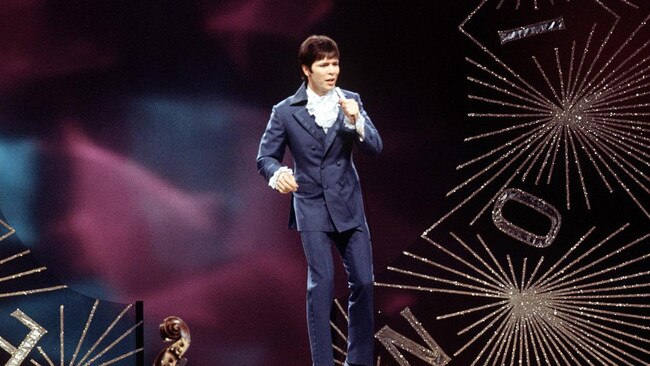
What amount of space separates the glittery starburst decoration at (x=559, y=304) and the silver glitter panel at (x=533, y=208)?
0.10 meters

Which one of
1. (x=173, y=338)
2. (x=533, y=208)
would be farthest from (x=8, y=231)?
(x=533, y=208)

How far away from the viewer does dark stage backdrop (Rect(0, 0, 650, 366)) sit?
4.53m

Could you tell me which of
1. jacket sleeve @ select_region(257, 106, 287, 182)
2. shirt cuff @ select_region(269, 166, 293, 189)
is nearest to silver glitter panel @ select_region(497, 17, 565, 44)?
jacket sleeve @ select_region(257, 106, 287, 182)

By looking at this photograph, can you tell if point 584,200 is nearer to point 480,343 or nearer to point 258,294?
point 480,343

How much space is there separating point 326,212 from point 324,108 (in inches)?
16.4

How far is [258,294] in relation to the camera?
4.88m

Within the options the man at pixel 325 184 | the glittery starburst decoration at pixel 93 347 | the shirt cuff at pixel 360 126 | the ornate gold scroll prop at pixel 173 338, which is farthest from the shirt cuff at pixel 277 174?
the glittery starburst decoration at pixel 93 347

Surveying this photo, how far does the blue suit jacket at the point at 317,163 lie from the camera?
3816 millimetres

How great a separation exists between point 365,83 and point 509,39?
28.1 inches

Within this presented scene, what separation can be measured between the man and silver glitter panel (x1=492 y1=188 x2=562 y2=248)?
3.30 feet

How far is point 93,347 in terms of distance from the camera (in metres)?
4.81

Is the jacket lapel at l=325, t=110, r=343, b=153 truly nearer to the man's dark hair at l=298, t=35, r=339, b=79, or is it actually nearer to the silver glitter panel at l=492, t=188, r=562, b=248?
the man's dark hair at l=298, t=35, r=339, b=79

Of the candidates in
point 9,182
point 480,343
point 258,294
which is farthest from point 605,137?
point 9,182

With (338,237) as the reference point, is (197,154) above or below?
above
